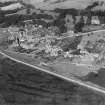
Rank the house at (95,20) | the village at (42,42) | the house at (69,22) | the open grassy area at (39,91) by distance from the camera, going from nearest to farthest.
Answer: the open grassy area at (39,91), the village at (42,42), the house at (95,20), the house at (69,22)

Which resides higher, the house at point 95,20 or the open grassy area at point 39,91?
the house at point 95,20

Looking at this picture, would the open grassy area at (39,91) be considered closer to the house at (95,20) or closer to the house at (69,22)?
the house at (69,22)

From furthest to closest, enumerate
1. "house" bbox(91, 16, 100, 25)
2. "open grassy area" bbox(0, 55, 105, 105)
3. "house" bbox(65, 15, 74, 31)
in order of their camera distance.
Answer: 1. "house" bbox(65, 15, 74, 31)
2. "house" bbox(91, 16, 100, 25)
3. "open grassy area" bbox(0, 55, 105, 105)

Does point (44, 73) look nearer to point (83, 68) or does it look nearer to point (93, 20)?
point (83, 68)

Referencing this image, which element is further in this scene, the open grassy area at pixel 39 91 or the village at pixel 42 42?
the village at pixel 42 42

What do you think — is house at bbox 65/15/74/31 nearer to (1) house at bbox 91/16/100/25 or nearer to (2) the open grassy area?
(1) house at bbox 91/16/100/25

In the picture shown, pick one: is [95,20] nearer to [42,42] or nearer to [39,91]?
[42,42]

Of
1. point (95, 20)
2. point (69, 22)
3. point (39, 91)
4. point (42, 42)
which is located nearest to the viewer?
point (39, 91)

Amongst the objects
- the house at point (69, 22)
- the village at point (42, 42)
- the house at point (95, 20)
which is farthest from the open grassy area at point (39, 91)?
the house at point (95, 20)

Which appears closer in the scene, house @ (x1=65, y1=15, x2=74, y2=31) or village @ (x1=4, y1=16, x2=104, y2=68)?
village @ (x1=4, y1=16, x2=104, y2=68)

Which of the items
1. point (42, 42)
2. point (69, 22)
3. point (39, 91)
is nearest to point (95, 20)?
point (69, 22)

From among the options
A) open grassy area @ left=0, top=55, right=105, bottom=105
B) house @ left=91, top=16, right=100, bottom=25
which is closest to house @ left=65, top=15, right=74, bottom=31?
house @ left=91, top=16, right=100, bottom=25
